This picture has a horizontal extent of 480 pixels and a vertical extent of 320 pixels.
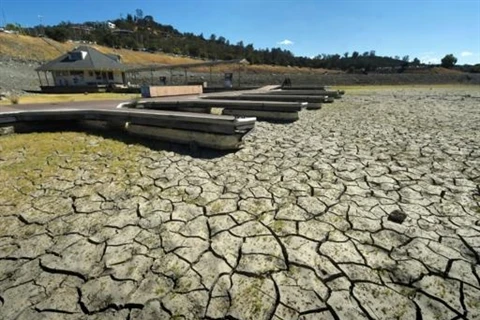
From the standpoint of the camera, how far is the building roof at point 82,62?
28734 mm

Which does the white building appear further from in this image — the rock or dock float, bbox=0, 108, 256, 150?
the rock

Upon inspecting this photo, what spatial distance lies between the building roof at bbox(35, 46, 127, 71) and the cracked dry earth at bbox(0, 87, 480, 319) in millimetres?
28592

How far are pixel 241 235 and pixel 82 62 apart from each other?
112 feet

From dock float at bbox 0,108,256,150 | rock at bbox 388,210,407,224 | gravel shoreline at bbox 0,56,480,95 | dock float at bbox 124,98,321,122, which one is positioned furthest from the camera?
gravel shoreline at bbox 0,56,480,95

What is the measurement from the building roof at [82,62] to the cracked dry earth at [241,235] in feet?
93.8

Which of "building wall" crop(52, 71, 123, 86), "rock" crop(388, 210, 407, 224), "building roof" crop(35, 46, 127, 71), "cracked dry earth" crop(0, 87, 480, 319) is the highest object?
"building roof" crop(35, 46, 127, 71)

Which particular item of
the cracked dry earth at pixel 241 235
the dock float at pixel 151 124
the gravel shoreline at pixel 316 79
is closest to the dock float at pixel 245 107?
the dock float at pixel 151 124

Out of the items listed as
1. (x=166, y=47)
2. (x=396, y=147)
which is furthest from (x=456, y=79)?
(x=166, y=47)

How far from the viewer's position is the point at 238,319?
2.01m

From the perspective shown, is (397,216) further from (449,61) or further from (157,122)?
(449,61)

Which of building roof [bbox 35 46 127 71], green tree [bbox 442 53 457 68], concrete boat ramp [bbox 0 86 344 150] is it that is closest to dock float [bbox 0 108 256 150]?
concrete boat ramp [bbox 0 86 344 150]

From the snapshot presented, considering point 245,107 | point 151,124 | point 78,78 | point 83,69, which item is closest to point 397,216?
point 151,124

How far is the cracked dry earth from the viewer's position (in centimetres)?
215

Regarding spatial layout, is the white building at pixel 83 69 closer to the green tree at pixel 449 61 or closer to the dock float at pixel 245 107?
the dock float at pixel 245 107
